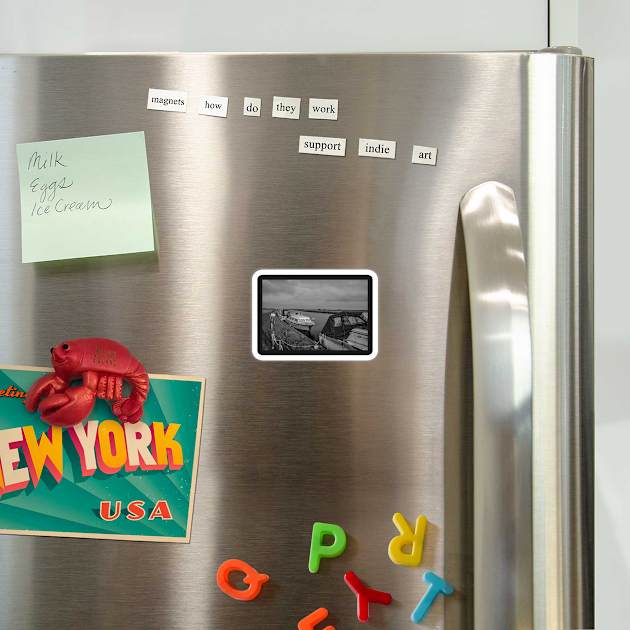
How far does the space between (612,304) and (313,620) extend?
622 millimetres

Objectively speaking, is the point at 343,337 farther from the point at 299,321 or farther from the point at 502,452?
the point at 502,452

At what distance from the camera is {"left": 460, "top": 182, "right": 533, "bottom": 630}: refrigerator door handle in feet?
1.50

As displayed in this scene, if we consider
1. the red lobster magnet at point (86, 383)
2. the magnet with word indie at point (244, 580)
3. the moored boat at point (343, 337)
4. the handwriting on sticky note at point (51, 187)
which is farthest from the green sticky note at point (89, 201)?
the magnet with word indie at point (244, 580)

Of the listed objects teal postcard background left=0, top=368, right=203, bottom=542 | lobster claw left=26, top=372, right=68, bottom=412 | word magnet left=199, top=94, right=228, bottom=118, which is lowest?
teal postcard background left=0, top=368, right=203, bottom=542

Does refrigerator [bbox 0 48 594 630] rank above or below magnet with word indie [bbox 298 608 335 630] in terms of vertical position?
above

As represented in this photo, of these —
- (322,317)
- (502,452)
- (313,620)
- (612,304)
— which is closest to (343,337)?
(322,317)

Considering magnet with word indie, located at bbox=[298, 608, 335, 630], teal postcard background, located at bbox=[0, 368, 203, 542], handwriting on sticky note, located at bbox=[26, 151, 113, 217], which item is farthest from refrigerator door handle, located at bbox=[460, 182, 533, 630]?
handwriting on sticky note, located at bbox=[26, 151, 113, 217]

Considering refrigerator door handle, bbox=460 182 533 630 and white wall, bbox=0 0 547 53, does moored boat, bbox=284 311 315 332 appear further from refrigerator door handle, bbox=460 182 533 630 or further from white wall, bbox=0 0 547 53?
white wall, bbox=0 0 547 53

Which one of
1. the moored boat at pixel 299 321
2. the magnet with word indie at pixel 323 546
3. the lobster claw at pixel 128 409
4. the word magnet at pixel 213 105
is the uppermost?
the word magnet at pixel 213 105

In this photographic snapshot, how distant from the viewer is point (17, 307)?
53 centimetres

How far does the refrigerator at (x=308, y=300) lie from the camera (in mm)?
511

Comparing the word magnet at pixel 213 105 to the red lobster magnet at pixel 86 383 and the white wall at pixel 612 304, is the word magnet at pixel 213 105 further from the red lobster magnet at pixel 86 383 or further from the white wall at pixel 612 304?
the white wall at pixel 612 304

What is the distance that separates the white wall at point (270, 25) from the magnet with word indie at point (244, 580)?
715mm

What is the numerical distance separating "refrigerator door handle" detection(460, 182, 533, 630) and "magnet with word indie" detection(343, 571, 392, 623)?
3.5 inches
